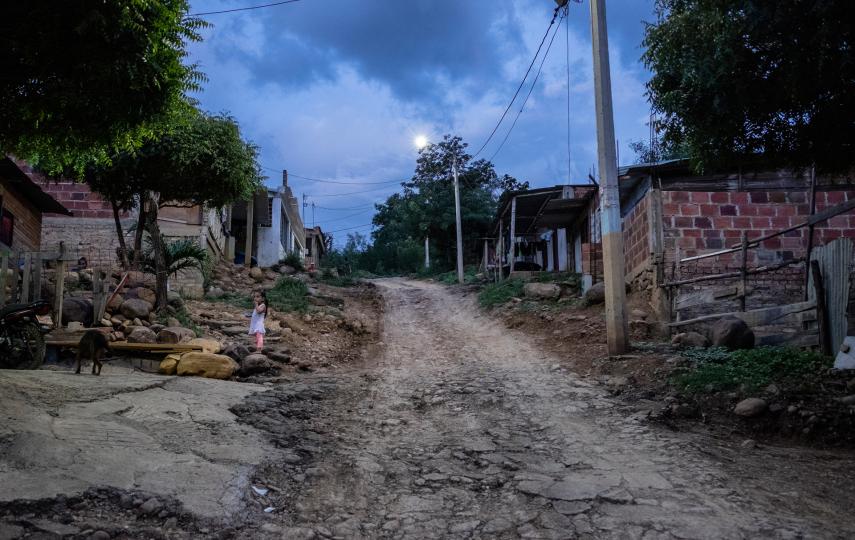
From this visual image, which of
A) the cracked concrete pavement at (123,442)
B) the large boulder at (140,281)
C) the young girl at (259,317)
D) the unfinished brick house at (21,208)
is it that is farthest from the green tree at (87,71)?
the unfinished brick house at (21,208)

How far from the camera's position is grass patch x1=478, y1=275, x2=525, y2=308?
16.7m

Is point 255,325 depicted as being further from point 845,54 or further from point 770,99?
point 845,54

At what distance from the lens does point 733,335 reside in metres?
7.93

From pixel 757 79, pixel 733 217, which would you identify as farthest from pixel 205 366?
pixel 733 217

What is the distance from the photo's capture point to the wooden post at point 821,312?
687 cm

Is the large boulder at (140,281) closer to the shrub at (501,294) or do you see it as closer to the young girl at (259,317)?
the young girl at (259,317)

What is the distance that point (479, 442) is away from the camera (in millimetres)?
5176

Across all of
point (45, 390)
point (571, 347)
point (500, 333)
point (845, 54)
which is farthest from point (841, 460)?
point (500, 333)

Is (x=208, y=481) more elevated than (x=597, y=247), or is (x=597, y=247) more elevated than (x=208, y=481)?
(x=597, y=247)

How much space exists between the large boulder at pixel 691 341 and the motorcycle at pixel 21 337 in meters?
8.52

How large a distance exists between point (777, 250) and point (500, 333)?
18.7 feet

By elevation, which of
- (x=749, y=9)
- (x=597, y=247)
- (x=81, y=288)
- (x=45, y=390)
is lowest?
(x=45, y=390)

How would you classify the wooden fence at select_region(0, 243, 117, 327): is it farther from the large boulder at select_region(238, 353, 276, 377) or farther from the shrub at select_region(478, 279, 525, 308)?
the shrub at select_region(478, 279, 525, 308)

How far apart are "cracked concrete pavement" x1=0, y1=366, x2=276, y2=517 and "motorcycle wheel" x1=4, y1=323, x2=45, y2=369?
157 centimetres
